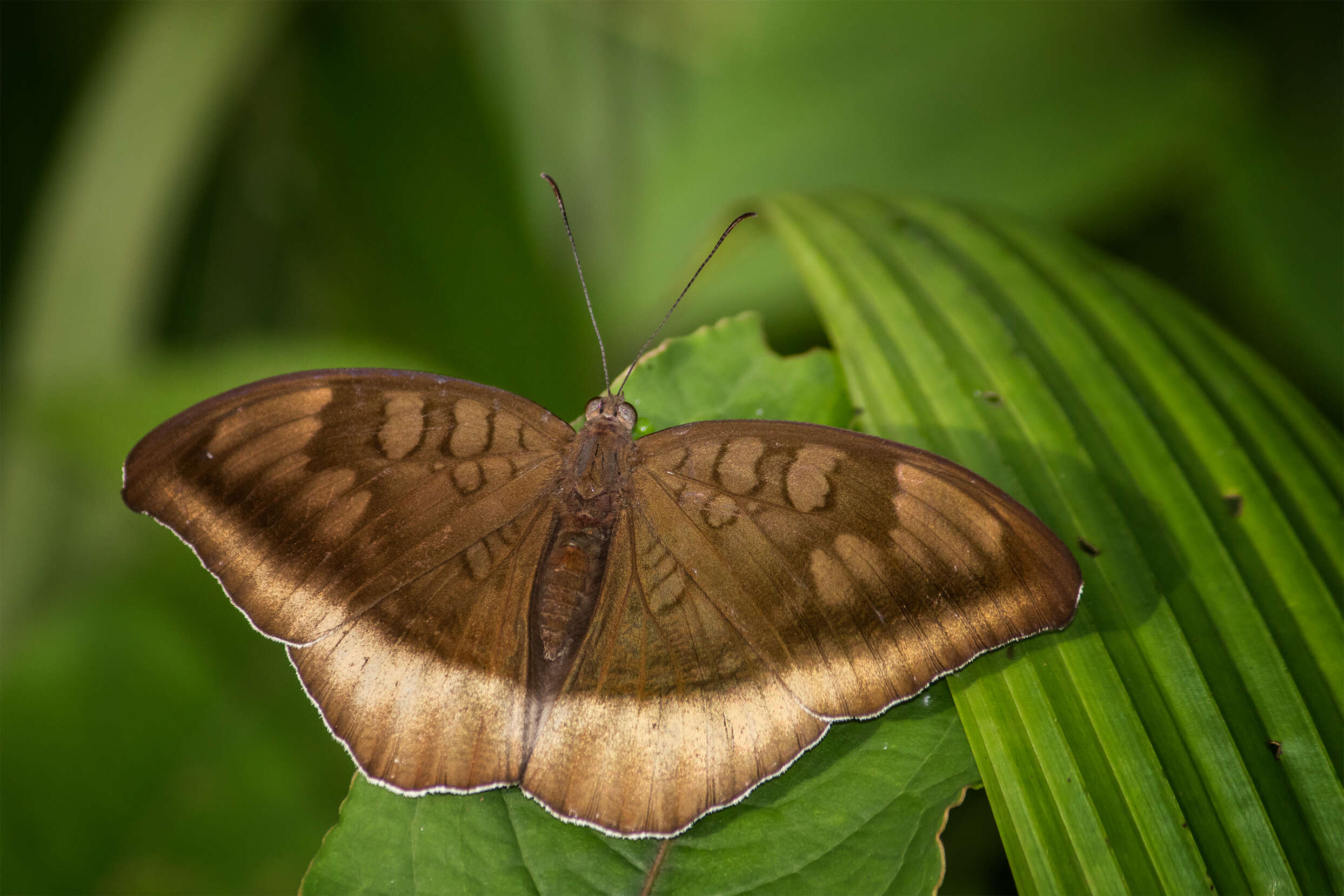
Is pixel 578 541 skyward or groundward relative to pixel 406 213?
groundward

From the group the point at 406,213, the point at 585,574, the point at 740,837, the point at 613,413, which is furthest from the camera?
the point at 406,213

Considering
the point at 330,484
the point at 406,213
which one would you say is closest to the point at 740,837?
the point at 330,484

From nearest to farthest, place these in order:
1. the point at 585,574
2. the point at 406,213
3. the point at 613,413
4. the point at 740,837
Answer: the point at 740,837
the point at 585,574
the point at 613,413
the point at 406,213

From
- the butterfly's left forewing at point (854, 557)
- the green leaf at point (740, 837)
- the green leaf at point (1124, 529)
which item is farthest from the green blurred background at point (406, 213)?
the butterfly's left forewing at point (854, 557)

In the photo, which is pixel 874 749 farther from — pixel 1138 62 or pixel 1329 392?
pixel 1138 62

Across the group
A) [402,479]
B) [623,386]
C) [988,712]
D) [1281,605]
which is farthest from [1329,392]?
[402,479]

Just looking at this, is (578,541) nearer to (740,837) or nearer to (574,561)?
(574,561)
